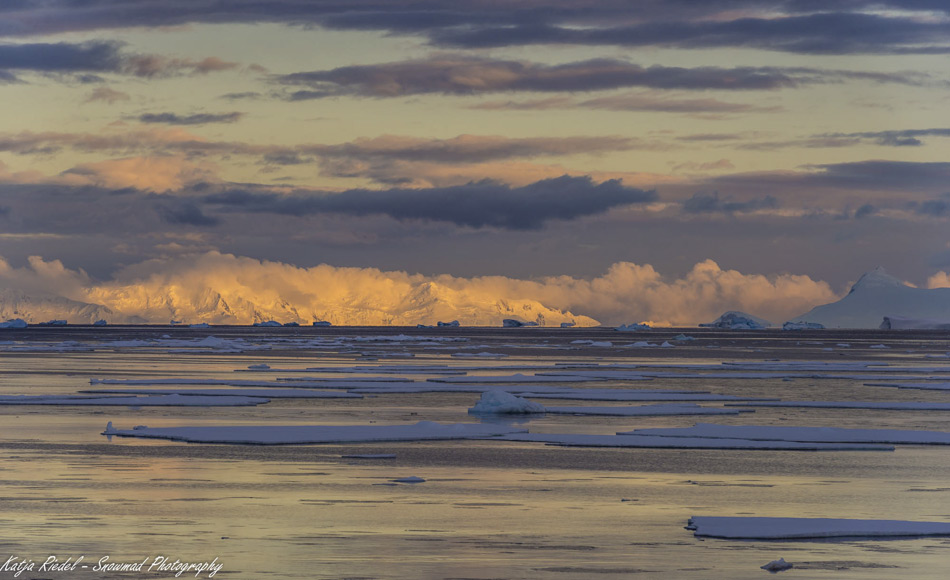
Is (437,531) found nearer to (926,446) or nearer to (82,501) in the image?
(82,501)

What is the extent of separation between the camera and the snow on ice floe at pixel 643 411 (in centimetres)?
3156

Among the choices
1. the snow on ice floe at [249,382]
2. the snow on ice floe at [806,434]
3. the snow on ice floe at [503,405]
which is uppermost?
the snow on ice floe at [806,434]

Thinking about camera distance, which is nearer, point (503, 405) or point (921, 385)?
point (503, 405)

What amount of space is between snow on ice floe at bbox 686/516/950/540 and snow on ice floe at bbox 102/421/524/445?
408 inches

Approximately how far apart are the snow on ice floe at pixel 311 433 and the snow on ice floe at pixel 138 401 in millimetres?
7147

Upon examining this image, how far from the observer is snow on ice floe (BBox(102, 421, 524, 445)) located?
23.8 m

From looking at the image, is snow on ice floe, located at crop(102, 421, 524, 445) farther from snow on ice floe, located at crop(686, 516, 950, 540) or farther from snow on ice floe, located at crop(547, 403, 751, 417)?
snow on ice floe, located at crop(686, 516, 950, 540)

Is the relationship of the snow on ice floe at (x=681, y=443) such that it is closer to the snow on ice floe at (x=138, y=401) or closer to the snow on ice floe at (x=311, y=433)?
the snow on ice floe at (x=311, y=433)

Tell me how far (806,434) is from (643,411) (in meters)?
6.77

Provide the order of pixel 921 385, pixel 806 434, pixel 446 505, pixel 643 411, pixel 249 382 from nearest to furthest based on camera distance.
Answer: pixel 446 505 → pixel 806 434 → pixel 643 411 → pixel 249 382 → pixel 921 385

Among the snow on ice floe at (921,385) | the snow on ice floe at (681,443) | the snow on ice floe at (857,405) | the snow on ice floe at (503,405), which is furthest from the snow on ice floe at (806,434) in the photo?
the snow on ice floe at (921,385)

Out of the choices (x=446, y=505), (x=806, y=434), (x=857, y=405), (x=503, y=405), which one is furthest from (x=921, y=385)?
(x=446, y=505)

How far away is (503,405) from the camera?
30594mm

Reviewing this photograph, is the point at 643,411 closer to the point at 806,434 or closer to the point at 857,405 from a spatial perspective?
the point at 806,434
